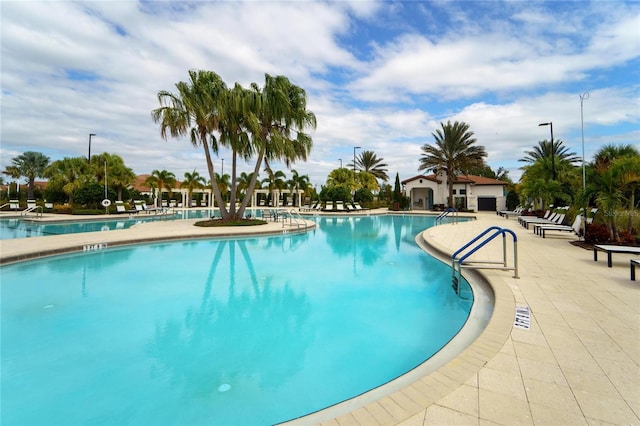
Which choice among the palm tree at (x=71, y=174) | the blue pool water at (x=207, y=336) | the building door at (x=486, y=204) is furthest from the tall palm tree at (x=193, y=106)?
the building door at (x=486, y=204)

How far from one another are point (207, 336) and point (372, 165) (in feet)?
129

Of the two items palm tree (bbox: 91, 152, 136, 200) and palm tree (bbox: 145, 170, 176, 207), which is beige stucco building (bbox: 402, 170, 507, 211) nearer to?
palm tree (bbox: 91, 152, 136, 200)

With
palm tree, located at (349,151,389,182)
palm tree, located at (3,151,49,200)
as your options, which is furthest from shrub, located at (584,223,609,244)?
palm tree, located at (3,151,49,200)

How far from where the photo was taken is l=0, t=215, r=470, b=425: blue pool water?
274 cm

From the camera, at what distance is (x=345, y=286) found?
6496 mm

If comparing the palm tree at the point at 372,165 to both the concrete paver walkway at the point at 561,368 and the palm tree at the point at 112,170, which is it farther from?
the concrete paver walkway at the point at 561,368

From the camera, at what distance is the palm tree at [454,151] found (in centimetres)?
2822

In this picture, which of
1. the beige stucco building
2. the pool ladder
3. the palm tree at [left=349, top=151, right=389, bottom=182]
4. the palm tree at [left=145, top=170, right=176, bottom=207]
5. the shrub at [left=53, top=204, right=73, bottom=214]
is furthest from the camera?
the palm tree at [left=349, top=151, right=389, bottom=182]

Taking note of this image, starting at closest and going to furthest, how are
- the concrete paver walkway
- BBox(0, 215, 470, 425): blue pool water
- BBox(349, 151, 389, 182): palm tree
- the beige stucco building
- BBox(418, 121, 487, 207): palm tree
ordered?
the concrete paver walkway → BBox(0, 215, 470, 425): blue pool water → BBox(418, 121, 487, 207): palm tree → the beige stucco building → BBox(349, 151, 389, 182): palm tree

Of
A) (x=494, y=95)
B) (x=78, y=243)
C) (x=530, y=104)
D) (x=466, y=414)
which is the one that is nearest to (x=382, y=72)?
(x=494, y=95)

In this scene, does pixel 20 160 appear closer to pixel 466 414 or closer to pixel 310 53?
pixel 310 53

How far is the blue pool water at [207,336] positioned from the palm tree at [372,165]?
1349 inches

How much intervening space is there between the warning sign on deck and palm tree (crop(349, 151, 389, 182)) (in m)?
38.2

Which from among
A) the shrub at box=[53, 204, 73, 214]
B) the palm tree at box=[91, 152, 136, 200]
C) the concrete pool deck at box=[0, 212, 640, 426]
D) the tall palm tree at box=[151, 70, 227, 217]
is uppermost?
the tall palm tree at box=[151, 70, 227, 217]
